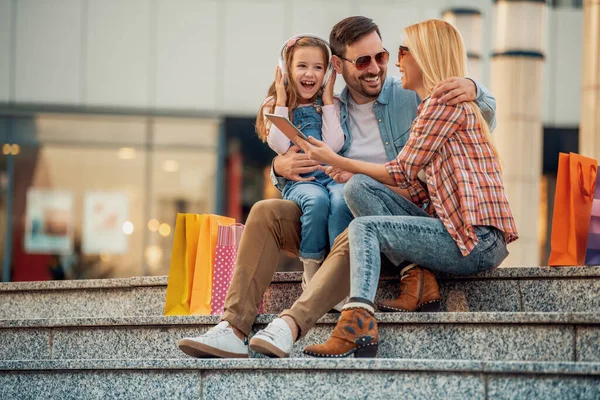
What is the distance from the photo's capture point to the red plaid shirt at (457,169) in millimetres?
4441

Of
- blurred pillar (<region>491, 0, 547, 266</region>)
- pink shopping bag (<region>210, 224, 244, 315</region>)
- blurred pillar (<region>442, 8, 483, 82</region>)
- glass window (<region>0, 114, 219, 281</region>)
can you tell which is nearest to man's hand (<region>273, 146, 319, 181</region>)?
pink shopping bag (<region>210, 224, 244, 315</region>)

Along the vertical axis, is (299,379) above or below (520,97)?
below

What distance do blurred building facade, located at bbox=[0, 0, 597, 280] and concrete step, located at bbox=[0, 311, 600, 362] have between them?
10256mm

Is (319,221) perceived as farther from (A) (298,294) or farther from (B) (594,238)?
(B) (594,238)

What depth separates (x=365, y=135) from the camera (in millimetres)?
5250

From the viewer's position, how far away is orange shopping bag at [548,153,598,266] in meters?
5.00

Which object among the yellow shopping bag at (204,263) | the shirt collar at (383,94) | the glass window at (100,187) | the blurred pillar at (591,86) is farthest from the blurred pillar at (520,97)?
the glass window at (100,187)

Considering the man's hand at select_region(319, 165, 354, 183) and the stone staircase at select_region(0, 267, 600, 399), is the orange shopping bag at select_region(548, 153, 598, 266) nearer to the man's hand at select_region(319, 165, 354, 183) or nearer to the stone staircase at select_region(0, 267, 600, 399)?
the stone staircase at select_region(0, 267, 600, 399)

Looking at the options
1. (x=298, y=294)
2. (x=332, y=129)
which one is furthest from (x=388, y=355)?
(x=332, y=129)

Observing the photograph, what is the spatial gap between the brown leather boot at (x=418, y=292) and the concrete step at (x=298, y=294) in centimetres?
21

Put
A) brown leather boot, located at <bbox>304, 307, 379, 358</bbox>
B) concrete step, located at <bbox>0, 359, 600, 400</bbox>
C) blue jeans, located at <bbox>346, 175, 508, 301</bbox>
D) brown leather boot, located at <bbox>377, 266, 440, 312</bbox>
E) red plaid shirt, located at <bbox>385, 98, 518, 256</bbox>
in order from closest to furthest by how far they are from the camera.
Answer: concrete step, located at <bbox>0, 359, 600, 400</bbox> < brown leather boot, located at <bbox>304, 307, 379, 358</bbox> < blue jeans, located at <bbox>346, 175, 508, 301</bbox> < red plaid shirt, located at <bbox>385, 98, 518, 256</bbox> < brown leather boot, located at <bbox>377, 266, 440, 312</bbox>

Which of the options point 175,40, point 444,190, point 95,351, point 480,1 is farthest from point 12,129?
point 444,190

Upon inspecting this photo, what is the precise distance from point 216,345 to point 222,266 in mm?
960

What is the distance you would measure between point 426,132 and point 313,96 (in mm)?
872
